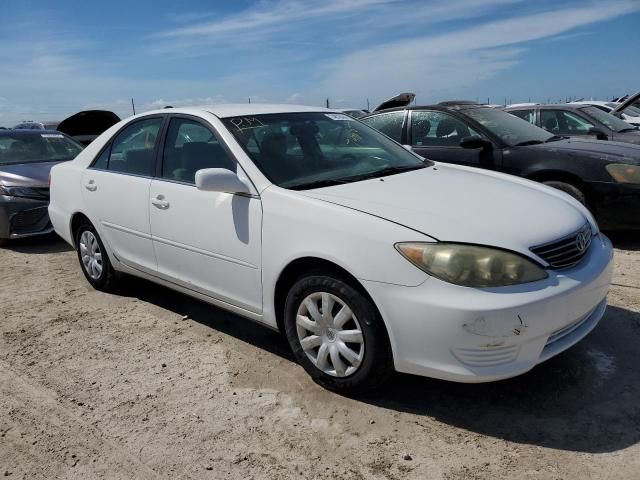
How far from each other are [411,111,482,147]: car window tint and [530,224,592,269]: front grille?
3526mm

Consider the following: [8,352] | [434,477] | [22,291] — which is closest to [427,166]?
[434,477]

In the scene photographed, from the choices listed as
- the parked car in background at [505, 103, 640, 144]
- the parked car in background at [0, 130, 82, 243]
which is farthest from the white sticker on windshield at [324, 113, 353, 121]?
the parked car in background at [505, 103, 640, 144]

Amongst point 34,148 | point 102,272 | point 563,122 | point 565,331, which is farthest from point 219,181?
point 563,122

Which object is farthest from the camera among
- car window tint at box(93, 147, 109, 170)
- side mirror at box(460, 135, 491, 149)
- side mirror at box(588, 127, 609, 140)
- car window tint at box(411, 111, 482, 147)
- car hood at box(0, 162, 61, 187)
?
side mirror at box(588, 127, 609, 140)

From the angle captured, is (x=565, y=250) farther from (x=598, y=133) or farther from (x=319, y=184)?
(x=598, y=133)

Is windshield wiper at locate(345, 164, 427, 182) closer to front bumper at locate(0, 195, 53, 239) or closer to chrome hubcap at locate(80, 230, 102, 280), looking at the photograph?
chrome hubcap at locate(80, 230, 102, 280)

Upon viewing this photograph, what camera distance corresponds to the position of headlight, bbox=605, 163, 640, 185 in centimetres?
550

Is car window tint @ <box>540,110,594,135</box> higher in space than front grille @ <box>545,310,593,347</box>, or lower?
higher

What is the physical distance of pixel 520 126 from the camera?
6.61 meters

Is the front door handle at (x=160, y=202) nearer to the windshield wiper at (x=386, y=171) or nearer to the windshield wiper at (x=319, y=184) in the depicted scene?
the windshield wiper at (x=319, y=184)

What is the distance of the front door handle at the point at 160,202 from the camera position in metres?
3.83

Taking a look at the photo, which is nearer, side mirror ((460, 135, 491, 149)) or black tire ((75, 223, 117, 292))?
black tire ((75, 223, 117, 292))

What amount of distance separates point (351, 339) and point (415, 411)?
0.48 metres

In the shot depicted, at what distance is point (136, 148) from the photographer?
4348 millimetres
